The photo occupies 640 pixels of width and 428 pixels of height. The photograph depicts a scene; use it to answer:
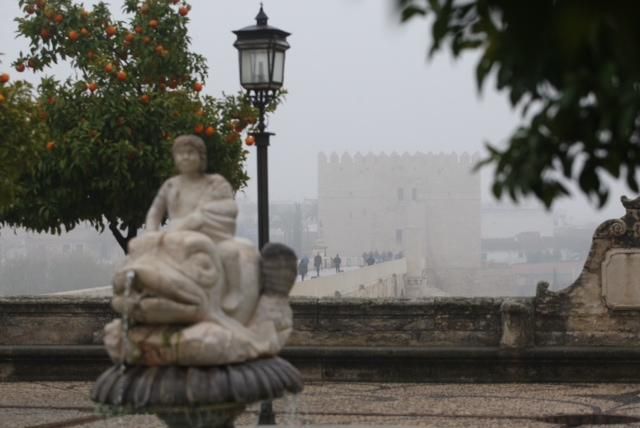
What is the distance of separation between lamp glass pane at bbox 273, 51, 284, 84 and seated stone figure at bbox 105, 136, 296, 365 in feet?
12.7

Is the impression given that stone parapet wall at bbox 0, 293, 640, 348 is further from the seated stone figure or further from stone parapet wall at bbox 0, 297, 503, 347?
the seated stone figure

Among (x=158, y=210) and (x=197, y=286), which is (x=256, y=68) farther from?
(x=197, y=286)

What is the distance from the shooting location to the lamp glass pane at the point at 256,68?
1258cm

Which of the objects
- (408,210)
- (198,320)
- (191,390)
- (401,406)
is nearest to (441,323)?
(401,406)

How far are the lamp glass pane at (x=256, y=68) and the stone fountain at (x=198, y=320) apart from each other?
3895 mm

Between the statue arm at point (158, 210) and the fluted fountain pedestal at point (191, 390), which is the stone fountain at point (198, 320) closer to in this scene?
the fluted fountain pedestal at point (191, 390)

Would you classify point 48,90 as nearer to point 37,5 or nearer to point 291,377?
point 37,5

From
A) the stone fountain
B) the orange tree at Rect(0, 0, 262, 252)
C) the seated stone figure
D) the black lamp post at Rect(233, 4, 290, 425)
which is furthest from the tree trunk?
the stone fountain

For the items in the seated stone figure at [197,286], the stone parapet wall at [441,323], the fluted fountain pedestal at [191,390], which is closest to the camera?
the fluted fountain pedestal at [191,390]

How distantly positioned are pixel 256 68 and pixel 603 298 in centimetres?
593

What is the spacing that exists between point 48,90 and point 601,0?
49.4ft

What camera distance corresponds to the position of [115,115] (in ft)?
56.8

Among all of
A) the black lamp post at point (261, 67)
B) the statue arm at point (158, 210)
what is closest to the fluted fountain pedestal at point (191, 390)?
the statue arm at point (158, 210)

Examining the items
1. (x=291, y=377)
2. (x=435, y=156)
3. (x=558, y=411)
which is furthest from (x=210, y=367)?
(x=435, y=156)
